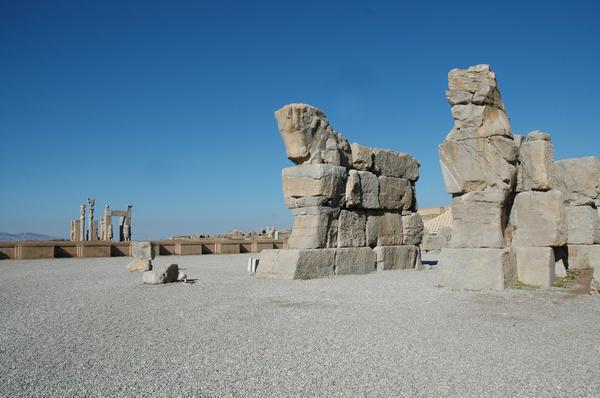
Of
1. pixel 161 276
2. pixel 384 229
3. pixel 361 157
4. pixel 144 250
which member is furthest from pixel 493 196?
pixel 144 250

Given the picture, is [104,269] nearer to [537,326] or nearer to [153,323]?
[153,323]

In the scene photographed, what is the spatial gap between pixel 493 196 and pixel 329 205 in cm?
351

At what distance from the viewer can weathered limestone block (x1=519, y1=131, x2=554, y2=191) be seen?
797cm

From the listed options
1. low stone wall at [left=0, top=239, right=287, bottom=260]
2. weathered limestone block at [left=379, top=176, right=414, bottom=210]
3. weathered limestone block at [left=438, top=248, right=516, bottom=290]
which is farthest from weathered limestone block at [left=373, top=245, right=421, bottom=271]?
low stone wall at [left=0, top=239, right=287, bottom=260]

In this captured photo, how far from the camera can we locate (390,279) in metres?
9.30

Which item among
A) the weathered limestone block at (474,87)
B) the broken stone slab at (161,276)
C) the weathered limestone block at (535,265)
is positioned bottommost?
the broken stone slab at (161,276)

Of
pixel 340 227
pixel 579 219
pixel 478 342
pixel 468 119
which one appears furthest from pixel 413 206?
pixel 478 342

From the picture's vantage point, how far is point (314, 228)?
982 cm

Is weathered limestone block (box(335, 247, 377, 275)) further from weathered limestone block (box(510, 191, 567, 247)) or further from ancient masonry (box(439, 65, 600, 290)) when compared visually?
weathered limestone block (box(510, 191, 567, 247))

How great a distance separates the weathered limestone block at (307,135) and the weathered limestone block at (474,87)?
296cm

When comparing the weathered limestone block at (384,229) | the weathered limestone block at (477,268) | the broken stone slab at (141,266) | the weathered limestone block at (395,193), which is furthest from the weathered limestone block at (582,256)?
the broken stone slab at (141,266)

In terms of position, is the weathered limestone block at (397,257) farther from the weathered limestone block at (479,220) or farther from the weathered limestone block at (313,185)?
the weathered limestone block at (479,220)

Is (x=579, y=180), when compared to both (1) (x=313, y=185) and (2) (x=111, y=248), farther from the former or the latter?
(2) (x=111, y=248)

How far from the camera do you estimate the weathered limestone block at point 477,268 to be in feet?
23.9
